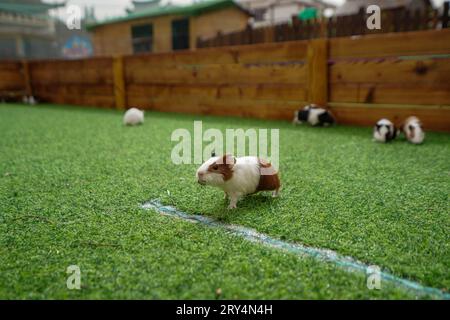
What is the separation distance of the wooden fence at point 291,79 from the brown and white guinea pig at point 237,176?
285 cm

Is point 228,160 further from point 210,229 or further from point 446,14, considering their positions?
point 446,14

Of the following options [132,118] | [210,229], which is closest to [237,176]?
[210,229]

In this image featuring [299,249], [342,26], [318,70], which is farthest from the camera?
[342,26]

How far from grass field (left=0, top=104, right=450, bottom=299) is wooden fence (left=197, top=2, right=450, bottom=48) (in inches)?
119

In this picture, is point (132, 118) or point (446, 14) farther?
point (132, 118)

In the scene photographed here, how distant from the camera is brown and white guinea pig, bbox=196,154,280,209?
1.78 metres

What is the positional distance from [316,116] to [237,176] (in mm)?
2914

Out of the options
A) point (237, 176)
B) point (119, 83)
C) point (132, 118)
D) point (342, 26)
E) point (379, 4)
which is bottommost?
point (237, 176)

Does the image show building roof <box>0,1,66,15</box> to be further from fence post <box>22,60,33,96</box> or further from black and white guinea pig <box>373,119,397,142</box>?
black and white guinea pig <box>373,119,397,142</box>

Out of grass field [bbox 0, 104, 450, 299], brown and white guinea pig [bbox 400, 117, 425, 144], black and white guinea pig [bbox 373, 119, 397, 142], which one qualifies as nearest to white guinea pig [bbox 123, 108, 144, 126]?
grass field [bbox 0, 104, 450, 299]

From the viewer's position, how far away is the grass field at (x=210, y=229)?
121cm

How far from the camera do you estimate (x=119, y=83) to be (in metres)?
7.08

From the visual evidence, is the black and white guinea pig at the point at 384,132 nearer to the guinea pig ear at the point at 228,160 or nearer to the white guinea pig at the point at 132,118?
the guinea pig ear at the point at 228,160

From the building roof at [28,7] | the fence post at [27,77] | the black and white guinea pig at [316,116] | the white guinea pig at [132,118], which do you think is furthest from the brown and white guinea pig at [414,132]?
the building roof at [28,7]
